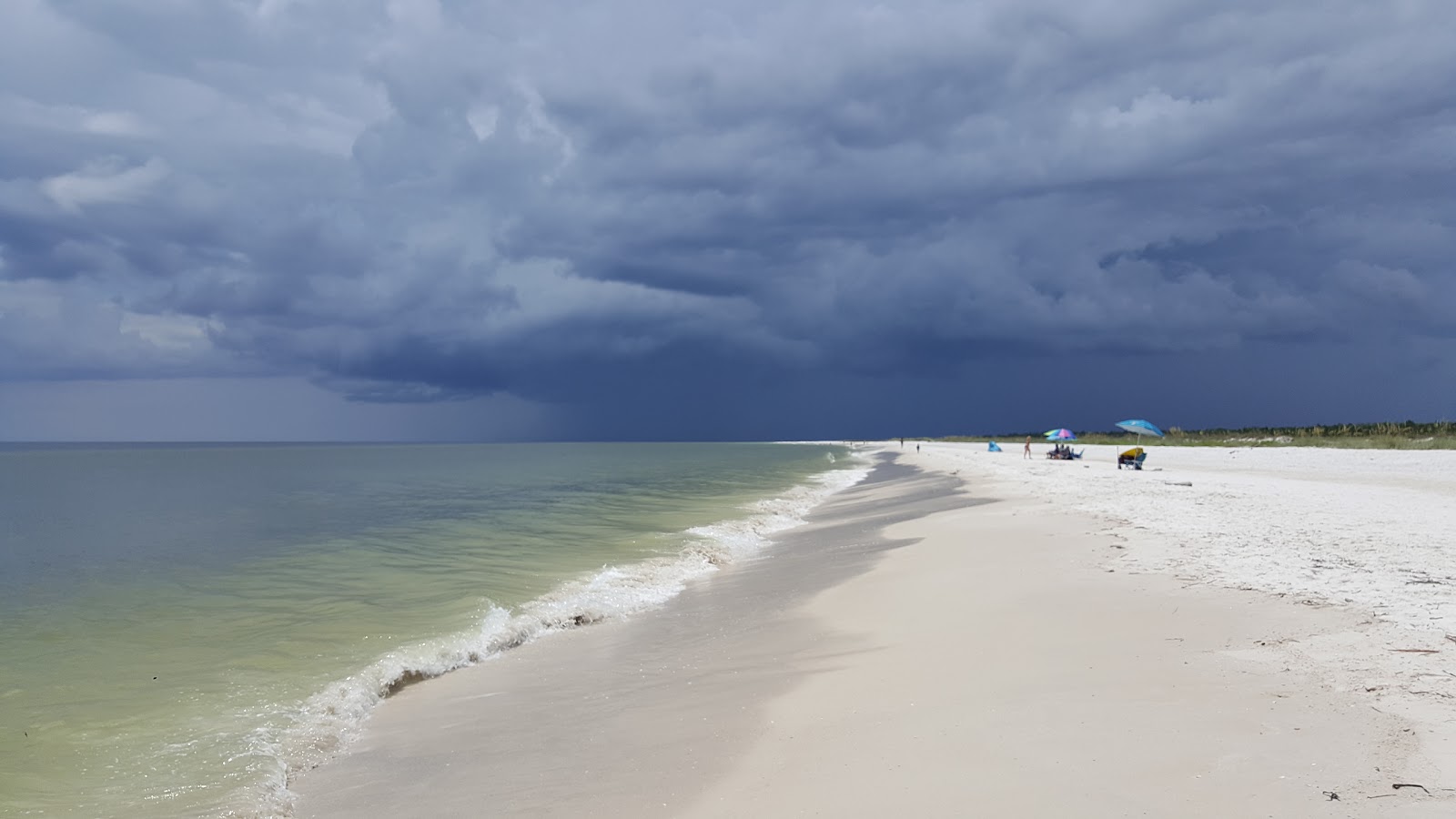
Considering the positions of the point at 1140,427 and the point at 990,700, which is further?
the point at 1140,427

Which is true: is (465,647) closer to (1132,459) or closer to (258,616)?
(258,616)

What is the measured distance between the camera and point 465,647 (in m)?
10.4

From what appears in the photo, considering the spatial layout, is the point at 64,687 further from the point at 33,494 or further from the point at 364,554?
the point at 33,494

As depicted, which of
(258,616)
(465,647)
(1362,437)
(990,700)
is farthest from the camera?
(1362,437)

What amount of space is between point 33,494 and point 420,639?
1983 inches

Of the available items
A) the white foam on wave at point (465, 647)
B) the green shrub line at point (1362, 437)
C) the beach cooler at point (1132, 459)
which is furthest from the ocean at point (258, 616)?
the green shrub line at point (1362, 437)

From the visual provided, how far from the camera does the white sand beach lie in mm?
4605

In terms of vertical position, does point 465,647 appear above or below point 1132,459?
below

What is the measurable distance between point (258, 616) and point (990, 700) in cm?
1156

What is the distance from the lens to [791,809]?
15.4ft

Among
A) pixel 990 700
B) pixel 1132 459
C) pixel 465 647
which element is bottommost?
pixel 465 647

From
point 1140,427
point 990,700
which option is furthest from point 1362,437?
point 990,700

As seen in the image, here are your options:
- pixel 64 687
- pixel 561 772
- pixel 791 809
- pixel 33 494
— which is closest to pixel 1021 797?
pixel 791 809

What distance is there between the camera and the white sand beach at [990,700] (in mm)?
4605
